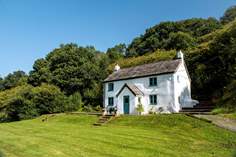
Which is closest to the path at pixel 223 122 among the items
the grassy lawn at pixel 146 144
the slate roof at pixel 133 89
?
the grassy lawn at pixel 146 144

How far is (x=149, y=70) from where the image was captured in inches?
1257

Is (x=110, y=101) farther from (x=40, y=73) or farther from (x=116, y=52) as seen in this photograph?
(x=116, y=52)

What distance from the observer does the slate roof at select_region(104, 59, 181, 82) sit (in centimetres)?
2977

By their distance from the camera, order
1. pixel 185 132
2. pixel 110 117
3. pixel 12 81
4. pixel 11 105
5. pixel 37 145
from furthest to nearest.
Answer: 1. pixel 12 81
2. pixel 11 105
3. pixel 110 117
4. pixel 185 132
5. pixel 37 145

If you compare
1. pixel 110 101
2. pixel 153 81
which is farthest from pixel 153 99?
pixel 110 101

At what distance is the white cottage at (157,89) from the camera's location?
28.9 metres

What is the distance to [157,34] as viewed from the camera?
62.1 m

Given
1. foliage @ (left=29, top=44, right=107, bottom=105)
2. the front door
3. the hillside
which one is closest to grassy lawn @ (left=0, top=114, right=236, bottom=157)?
the front door

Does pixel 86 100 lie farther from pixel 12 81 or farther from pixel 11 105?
pixel 12 81

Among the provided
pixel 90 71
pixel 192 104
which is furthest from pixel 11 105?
pixel 192 104

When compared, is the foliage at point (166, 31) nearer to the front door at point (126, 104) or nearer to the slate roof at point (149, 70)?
the slate roof at point (149, 70)

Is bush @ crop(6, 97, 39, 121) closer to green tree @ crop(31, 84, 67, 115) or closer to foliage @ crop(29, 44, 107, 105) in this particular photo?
green tree @ crop(31, 84, 67, 115)

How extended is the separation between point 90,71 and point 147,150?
41.0 metres

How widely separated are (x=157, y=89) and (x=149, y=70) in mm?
3009
